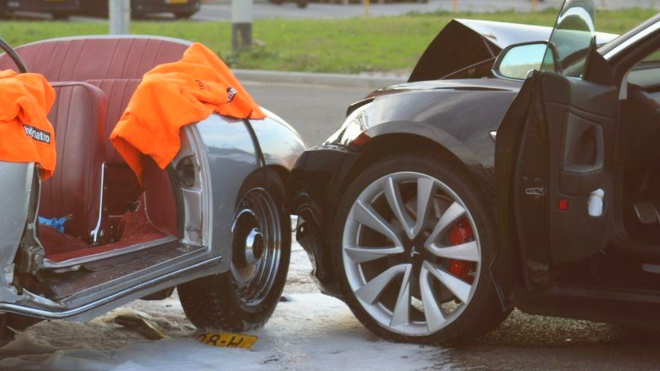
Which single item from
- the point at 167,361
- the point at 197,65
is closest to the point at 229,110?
the point at 197,65

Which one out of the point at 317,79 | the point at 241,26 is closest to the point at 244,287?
the point at 317,79

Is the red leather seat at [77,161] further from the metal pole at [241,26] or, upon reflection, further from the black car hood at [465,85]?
the metal pole at [241,26]

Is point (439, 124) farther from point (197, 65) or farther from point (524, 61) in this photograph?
point (197, 65)

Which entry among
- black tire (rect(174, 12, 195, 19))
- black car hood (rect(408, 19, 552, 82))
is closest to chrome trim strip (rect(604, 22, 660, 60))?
black car hood (rect(408, 19, 552, 82))

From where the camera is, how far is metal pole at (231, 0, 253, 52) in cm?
1778

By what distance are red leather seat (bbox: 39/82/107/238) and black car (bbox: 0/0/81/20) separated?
828 inches

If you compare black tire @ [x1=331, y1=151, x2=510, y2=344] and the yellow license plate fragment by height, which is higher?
black tire @ [x1=331, y1=151, x2=510, y2=344]

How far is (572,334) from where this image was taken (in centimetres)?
549

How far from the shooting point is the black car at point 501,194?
15.1ft

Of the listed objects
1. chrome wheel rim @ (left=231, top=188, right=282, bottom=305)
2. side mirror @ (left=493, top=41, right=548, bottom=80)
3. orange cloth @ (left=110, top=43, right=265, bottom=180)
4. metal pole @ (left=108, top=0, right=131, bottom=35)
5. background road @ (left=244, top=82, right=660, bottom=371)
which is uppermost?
side mirror @ (left=493, top=41, right=548, bottom=80)

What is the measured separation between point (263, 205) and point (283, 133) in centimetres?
37

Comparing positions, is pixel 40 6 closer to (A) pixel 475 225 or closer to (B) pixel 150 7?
(B) pixel 150 7

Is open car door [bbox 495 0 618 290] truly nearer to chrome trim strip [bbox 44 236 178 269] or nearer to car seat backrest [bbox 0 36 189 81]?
chrome trim strip [bbox 44 236 178 269]

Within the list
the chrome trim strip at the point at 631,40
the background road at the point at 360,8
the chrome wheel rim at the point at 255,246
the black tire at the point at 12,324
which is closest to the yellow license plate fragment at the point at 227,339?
the chrome wheel rim at the point at 255,246
